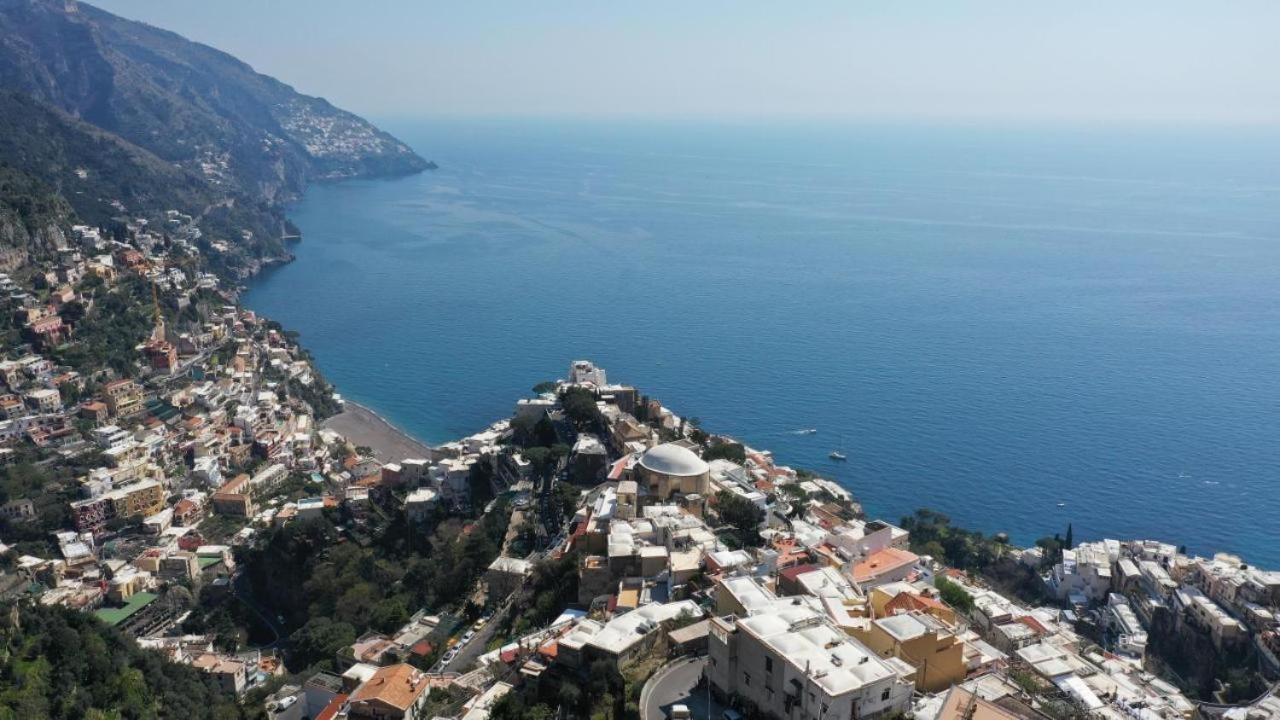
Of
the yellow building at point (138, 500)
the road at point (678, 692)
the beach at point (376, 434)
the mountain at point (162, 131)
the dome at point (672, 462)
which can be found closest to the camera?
the road at point (678, 692)

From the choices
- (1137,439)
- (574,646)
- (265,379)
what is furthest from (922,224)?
(574,646)

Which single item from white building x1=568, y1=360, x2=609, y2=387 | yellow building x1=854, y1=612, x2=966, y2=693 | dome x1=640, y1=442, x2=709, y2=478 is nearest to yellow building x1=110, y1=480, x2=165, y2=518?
white building x1=568, y1=360, x2=609, y2=387

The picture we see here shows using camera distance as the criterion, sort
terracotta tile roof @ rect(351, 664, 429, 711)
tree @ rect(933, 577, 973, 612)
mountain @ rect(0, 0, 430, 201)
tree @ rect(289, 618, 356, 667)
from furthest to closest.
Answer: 1. mountain @ rect(0, 0, 430, 201)
2. tree @ rect(289, 618, 356, 667)
3. tree @ rect(933, 577, 973, 612)
4. terracotta tile roof @ rect(351, 664, 429, 711)

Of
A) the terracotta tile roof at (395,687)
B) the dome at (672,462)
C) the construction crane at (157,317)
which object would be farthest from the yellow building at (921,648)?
the construction crane at (157,317)

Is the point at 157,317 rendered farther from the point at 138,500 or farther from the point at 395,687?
the point at 395,687

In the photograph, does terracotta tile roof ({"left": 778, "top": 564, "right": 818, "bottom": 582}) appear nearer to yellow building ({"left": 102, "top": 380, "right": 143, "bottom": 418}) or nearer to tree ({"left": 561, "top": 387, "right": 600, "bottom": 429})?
tree ({"left": 561, "top": 387, "right": 600, "bottom": 429})

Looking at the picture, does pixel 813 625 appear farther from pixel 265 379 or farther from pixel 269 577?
pixel 265 379

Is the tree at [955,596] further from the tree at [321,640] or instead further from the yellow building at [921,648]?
the tree at [321,640]
